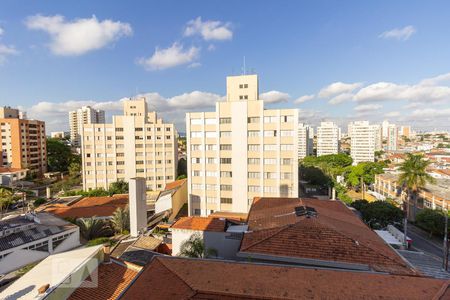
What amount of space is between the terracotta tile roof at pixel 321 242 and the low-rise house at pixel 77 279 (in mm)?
8216

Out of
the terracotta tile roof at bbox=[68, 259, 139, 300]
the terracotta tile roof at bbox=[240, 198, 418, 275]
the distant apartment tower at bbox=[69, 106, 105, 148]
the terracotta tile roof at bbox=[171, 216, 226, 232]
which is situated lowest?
the terracotta tile roof at bbox=[68, 259, 139, 300]

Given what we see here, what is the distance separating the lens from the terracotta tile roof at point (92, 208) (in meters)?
34.3

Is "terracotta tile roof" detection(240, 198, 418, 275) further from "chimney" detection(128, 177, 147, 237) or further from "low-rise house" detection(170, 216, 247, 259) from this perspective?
"chimney" detection(128, 177, 147, 237)

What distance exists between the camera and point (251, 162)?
3697 cm

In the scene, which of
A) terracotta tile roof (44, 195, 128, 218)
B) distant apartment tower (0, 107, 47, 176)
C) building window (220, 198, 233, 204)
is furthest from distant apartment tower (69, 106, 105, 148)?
building window (220, 198, 233, 204)

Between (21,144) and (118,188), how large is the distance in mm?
41877

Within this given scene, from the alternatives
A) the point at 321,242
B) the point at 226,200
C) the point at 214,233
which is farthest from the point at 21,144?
the point at 321,242

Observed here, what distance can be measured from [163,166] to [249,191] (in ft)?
104

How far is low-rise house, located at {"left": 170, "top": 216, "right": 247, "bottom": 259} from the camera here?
64.1ft

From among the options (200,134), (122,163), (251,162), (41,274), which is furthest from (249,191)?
(122,163)

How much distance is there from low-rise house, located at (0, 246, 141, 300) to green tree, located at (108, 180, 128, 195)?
37.5 m

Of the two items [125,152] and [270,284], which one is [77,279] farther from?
[125,152]

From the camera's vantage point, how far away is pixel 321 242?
1426 centimetres

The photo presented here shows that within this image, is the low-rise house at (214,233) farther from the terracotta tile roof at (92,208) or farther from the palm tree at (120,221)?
the terracotta tile roof at (92,208)
